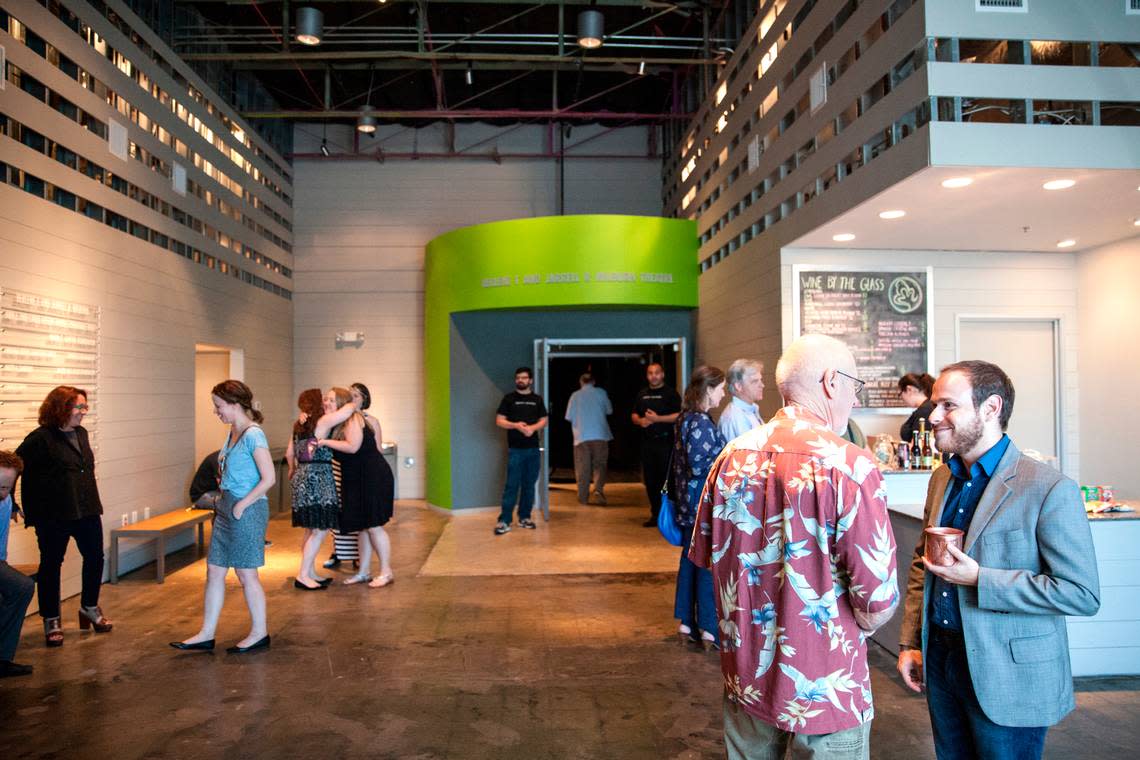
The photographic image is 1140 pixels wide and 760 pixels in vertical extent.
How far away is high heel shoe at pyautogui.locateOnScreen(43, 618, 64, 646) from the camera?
14.4ft

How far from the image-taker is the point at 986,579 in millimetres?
1848

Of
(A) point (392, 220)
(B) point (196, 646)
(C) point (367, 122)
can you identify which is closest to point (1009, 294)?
(B) point (196, 646)

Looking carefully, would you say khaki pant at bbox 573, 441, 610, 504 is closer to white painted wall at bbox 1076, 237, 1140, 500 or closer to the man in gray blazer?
white painted wall at bbox 1076, 237, 1140, 500

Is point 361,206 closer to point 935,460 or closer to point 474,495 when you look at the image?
point 474,495

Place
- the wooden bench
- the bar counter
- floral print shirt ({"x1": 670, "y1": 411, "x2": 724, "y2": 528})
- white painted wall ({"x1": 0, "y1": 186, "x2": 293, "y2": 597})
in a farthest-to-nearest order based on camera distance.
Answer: the wooden bench, white painted wall ({"x1": 0, "y1": 186, "x2": 293, "y2": 597}), floral print shirt ({"x1": 670, "y1": 411, "x2": 724, "y2": 528}), the bar counter

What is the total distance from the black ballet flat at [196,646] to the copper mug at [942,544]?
12.4 ft

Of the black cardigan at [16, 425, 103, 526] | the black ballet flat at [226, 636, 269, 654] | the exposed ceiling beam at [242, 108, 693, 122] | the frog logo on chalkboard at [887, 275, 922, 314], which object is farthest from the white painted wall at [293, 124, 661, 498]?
the black ballet flat at [226, 636, 269, 654]

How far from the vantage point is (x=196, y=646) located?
4.25 metres

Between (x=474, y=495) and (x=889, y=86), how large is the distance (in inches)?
240

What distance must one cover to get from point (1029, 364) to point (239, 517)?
572 cm

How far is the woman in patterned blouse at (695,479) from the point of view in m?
4.07

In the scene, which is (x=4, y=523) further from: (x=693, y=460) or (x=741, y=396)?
(x=741, y=396)

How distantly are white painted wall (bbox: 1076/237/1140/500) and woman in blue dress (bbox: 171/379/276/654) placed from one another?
221 inches

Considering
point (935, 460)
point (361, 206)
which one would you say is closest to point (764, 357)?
point (935, 460)
